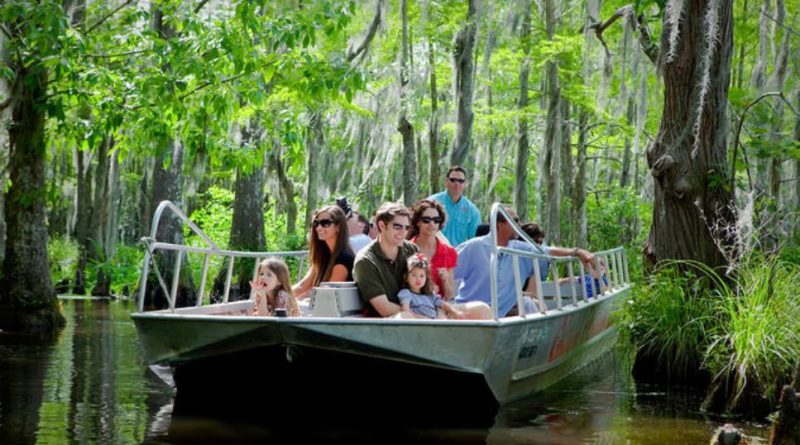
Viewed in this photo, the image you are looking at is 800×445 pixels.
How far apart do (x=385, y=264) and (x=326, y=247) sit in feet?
3.04

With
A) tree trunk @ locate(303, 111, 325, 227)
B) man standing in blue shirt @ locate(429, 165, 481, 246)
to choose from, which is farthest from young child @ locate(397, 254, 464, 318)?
tree trunk @ locate(303, 111, 325, 227)

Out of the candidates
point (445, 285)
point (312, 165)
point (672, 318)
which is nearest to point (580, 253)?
point (672, 318)

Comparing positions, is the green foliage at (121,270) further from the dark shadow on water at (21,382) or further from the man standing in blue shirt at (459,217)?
the man standing in blue shirt at (459,217)

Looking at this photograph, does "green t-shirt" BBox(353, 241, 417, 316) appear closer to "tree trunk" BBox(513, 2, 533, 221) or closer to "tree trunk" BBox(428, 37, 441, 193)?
"tree trunk" BBox(513, 2, 533, 221)

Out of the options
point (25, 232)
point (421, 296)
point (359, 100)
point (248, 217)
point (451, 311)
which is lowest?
point (451, 311)

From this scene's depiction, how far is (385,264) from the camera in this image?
29.8ft

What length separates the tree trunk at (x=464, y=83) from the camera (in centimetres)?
1980

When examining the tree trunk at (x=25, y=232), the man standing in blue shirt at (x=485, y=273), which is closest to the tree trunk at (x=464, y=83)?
the tree trunk at (x=25, y=232)

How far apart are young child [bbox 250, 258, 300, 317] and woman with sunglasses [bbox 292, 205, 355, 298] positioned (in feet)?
1.88

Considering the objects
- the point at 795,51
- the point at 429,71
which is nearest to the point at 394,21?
the point at 429,71

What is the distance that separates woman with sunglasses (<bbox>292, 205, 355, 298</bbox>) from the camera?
965 centimetres

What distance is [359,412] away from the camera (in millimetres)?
9117

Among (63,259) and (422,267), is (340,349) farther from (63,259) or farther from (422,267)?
(63,259)

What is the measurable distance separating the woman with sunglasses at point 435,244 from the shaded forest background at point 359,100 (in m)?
2.40
